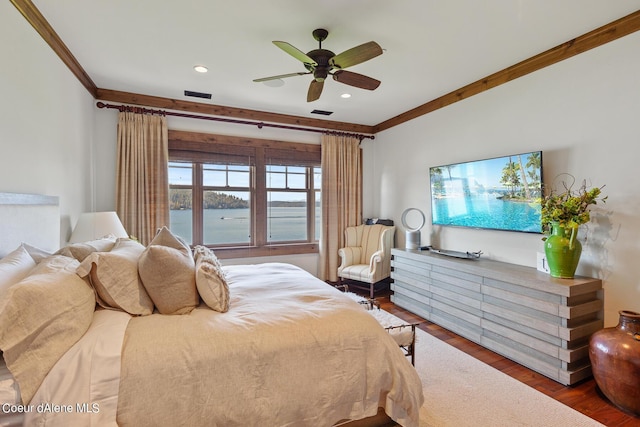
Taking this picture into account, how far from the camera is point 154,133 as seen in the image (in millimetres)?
4016

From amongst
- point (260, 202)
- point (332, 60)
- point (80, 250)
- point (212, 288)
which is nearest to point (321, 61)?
point (332, 60)

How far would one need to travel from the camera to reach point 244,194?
185 inches

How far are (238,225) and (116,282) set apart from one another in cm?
309

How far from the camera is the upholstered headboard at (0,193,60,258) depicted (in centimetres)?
177

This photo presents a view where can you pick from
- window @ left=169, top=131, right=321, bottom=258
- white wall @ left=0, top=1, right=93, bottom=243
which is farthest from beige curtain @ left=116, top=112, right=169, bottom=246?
white wall @ left=0, top=1, right=93, bottom=243

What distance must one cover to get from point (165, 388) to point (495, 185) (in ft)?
11.1

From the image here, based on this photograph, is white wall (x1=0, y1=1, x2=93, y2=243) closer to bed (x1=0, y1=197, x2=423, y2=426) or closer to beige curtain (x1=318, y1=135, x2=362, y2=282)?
bed (x1=0, y1=197, x2=423, y2=426)

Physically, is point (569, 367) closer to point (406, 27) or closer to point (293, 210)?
point (406, 27)

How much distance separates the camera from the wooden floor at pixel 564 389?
2007 mm

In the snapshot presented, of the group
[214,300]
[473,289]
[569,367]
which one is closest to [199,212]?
[214,300]

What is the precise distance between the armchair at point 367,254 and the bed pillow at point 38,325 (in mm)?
3543

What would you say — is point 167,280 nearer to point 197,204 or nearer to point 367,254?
point 197,204

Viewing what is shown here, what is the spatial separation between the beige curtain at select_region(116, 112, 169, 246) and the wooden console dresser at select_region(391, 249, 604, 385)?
11.4 feet

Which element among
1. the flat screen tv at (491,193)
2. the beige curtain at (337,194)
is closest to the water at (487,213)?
the flat screen tv at (491,193)
